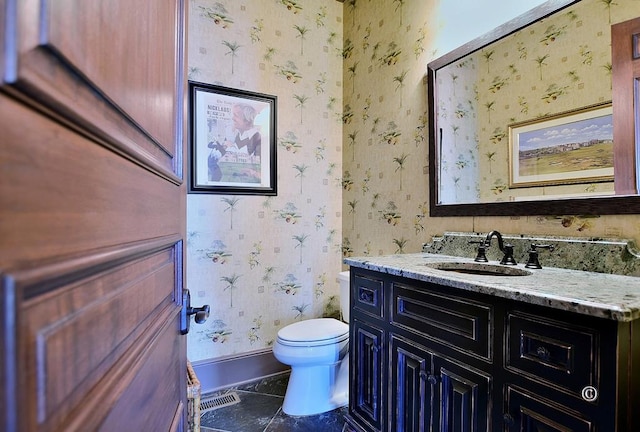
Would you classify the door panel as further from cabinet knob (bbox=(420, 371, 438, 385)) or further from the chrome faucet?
the chrome faucet

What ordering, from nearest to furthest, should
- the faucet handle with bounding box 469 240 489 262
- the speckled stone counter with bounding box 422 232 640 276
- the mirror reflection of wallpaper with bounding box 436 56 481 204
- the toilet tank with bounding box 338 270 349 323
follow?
the speckled stone counter with bounding box 422 232 640 276 → the faucet handle with bounding box 469 240 489 262 → the mirror reflection of wallpaper with bounding box 436 56 481 204 → the toilet tank with bounding box 338 270 349 323

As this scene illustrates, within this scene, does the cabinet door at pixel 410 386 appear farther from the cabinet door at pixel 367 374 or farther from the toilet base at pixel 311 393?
the toilet base at pixel 311 393

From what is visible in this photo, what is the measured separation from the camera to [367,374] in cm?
159

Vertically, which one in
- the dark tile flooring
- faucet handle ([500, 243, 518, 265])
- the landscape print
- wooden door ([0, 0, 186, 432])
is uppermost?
the landscape print

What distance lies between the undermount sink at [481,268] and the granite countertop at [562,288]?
0.05 metres

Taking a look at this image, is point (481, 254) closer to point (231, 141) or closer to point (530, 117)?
point (530, 117)

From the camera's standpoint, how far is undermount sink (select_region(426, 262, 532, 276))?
1.37 metres

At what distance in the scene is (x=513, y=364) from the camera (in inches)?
39.2

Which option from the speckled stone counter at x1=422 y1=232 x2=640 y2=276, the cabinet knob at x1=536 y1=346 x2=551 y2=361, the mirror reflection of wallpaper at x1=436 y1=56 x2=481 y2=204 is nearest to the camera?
the cabinet knob at x1=536 y1=346 x2=551 y2=361

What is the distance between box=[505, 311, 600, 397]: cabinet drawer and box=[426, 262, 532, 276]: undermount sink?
0.40 meters

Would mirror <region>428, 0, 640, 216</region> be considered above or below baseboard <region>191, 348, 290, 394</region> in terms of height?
above

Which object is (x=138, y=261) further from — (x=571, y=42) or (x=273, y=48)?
(x=273, y=48)

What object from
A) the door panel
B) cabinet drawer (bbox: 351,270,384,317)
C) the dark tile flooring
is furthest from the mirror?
the door panel

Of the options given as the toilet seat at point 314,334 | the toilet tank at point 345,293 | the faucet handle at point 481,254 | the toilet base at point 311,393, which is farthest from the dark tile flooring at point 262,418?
the faucet handle at point 481,254
